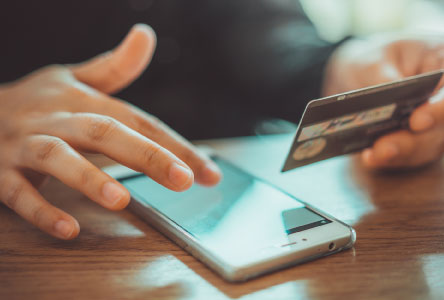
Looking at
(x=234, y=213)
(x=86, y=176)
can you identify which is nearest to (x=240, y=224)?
(x=234, y=213)

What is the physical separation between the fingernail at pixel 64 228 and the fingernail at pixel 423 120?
442 millimetres

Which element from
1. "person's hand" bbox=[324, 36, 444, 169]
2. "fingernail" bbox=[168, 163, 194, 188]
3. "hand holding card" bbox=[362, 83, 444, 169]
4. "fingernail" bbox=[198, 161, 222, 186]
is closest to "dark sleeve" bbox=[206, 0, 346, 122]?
"person's hand" bbox=[324, 36, 444, 169]

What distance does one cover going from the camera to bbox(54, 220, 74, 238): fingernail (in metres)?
0.40

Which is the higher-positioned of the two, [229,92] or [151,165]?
[151,165]

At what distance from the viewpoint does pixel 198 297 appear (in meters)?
0.32

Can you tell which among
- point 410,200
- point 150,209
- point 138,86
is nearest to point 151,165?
point 150,209

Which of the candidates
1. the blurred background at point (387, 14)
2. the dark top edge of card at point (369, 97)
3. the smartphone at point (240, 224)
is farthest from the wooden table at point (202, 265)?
the blurred background at point (387, 14)

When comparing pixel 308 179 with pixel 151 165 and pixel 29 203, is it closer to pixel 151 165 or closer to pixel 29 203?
pixel 151 165

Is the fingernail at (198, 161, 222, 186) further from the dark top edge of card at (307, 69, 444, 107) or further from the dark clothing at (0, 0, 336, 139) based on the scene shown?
the dark clothing at (0, 0, 336, 139)

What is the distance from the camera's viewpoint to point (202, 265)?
0.37 m

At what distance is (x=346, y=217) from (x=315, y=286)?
5.7 inches

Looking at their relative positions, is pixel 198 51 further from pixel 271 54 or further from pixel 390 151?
pixel 390 151

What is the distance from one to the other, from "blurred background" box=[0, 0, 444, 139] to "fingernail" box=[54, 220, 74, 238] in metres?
0.60

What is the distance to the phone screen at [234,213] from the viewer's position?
38cm
